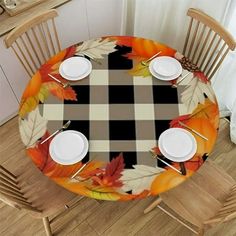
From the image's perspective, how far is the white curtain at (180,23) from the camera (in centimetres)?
187

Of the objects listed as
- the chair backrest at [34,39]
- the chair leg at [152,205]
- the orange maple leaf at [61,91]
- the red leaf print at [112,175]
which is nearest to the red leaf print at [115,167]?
the red leaf print at [112,175]

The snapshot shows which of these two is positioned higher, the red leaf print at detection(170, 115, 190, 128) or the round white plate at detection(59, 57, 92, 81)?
the round white plate at detection(59, 57, 92, 81)

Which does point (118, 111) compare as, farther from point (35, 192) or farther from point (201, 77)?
point (35, 192)

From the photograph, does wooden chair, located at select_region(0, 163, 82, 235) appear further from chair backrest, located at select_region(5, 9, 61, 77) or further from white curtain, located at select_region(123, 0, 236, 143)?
white curtain, located at select_region(123, 0, 236, 143)

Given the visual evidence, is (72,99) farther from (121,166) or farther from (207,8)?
(207,8)

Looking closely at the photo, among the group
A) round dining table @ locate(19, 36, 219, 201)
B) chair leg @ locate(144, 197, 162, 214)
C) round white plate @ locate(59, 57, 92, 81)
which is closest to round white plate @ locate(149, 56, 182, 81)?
round dining table @ locate(19, 36, 219, 201)

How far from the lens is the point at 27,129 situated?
4.83 ft

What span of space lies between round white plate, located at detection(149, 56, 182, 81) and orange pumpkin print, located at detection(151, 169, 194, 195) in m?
0.57

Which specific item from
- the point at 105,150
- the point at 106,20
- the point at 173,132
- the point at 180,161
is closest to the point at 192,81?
the point at 173,132

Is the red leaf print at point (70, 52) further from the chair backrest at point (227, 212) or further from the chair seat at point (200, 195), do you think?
the chair backrest at point (227, 212)

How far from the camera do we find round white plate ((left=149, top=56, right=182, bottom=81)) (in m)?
1.64

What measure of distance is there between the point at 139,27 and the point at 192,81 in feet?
2.94

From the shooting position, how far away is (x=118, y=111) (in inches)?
60.8

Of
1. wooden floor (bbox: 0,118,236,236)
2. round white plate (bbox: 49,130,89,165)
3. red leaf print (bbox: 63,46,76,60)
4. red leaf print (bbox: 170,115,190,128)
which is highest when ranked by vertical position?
red leaf print (bbox: 63,46,76,60)
